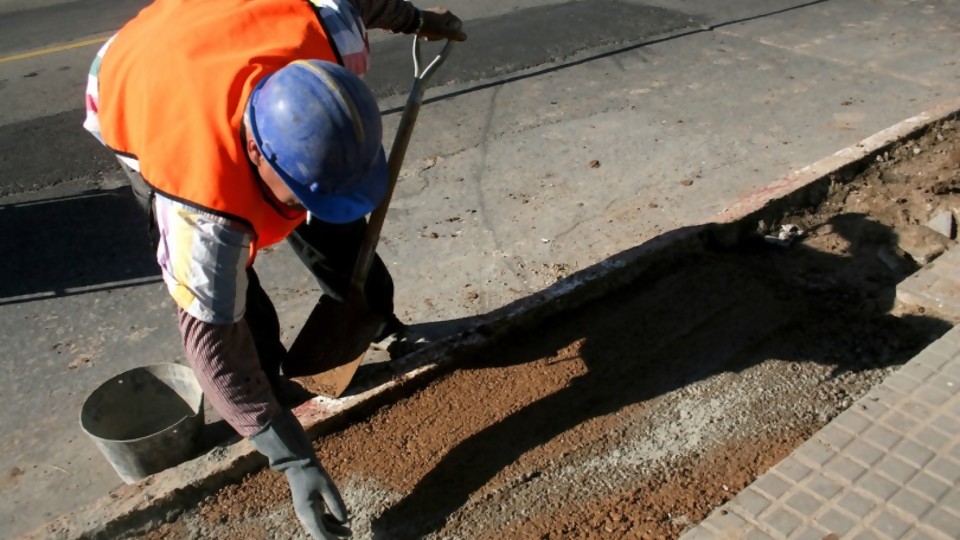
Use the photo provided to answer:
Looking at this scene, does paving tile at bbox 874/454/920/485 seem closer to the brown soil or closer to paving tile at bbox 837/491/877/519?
paving tile at bbox 837/491/877/519

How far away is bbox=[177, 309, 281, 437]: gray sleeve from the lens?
2479mm

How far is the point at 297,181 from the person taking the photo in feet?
7.63

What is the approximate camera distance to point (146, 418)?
3635 mm

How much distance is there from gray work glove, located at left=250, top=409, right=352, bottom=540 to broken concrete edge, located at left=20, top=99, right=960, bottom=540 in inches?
27.0

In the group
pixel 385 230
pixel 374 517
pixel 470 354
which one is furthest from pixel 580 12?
pixel 374 517

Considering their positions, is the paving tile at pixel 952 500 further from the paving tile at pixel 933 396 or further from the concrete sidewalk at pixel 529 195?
the concrete sidewalk at pixel 529 195

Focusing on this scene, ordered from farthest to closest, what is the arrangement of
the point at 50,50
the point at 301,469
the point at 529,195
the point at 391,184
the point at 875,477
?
the point at 50,50, the point at 529,195, the point at 391,184, the point at 875,477, the point at 301,469

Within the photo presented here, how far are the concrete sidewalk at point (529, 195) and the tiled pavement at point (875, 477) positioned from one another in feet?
4.36

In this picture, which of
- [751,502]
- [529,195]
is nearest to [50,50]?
[529,195]

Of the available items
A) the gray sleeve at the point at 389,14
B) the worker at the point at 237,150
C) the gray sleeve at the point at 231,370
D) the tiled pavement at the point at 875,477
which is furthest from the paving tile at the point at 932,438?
the gray sleeve at the point at 389,14

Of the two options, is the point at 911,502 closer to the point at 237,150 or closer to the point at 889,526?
the point at 889,526

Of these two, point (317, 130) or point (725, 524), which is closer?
point (317, 130)

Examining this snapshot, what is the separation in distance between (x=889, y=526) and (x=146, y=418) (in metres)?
2.79

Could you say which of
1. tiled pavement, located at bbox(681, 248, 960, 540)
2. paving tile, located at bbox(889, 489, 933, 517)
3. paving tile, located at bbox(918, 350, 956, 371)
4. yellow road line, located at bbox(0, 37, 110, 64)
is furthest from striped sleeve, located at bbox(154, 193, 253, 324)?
yellow road line, located at bbox(0, 37, 110, 64)
